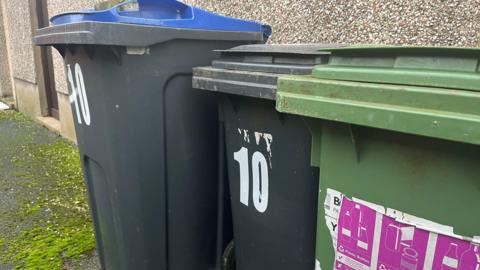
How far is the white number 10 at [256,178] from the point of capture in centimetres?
165

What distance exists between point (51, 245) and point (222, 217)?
5.54 ft

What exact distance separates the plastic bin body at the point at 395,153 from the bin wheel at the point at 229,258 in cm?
87

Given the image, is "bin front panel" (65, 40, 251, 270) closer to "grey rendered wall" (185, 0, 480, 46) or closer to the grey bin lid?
the grey bin lid

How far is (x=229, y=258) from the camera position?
7.16 ft

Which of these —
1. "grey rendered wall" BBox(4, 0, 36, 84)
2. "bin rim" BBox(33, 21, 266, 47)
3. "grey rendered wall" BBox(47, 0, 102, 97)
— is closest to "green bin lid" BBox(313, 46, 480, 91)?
"bin rim" BBox(33, 21, 266, 47)

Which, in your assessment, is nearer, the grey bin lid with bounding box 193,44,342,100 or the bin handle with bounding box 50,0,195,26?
the grey bin lid with bounding box 193,44,342,100

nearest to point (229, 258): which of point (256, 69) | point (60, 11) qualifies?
point (256, 69)

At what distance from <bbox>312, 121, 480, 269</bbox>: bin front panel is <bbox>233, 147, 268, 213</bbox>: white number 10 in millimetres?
303

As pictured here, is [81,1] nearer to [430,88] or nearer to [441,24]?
[441,24]

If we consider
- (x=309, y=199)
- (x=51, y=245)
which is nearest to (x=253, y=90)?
(x=309, y=199)

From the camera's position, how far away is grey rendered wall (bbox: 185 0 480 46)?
6.93 feet

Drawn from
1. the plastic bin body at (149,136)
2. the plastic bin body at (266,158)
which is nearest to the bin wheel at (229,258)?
the plastic bin body at (149,136)

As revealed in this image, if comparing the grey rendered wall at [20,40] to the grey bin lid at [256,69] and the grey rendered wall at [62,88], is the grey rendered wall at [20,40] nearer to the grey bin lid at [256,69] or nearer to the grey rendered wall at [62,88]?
the grey rendered wall at [62,88]

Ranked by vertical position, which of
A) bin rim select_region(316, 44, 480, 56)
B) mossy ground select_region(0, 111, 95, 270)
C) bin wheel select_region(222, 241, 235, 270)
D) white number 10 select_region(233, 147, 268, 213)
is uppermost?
bin rim select_region(316, 44, 480, 56)
